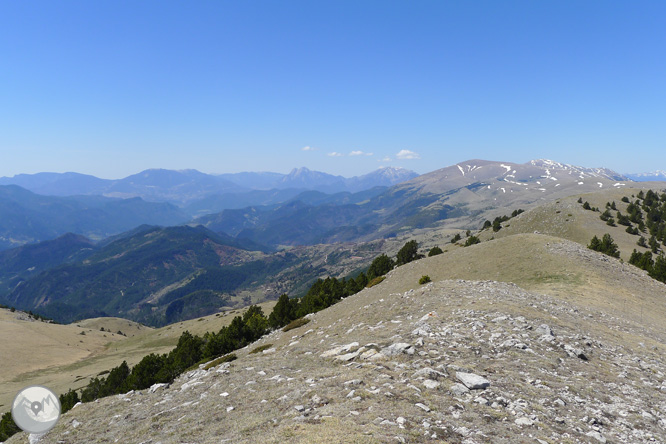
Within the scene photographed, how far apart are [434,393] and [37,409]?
16.8m

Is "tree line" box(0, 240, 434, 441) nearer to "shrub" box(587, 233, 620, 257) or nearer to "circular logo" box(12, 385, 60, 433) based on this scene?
"circular logo" box(12, 385, 60, 433)

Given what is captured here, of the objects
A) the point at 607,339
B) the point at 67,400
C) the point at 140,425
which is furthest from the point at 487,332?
the point at 67,400

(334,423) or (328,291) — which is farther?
(328,291)

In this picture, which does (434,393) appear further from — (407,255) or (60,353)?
(60,353)

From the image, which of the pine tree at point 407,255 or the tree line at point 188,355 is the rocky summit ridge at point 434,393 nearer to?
the tree line at point 188,355

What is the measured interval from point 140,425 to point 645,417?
18.4 metres

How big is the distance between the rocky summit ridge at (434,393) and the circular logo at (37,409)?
73 centimetres

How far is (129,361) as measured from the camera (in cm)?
8919

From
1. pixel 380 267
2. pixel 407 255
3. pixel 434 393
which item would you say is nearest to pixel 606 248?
pixel 407 255

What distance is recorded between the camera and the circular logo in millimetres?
14055

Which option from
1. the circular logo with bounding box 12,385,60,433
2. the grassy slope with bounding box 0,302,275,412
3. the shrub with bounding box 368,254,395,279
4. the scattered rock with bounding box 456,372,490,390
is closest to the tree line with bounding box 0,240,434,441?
the shrub with bounding box 368,254,395,279

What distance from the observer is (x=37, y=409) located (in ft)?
46.8

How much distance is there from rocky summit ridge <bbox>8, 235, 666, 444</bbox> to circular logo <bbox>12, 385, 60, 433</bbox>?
73 cm

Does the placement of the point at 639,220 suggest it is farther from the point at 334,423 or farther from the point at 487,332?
the point at 334,423
